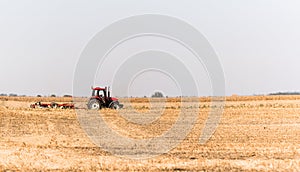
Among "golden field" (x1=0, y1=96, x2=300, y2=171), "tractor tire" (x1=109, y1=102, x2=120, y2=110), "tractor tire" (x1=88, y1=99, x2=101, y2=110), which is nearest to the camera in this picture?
"golden field" (x1=0, y1=96, x2=300, y2=171)

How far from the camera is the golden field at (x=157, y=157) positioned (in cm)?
1263

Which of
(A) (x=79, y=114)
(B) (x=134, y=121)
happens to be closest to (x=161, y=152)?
(B) (x=134, y=121)

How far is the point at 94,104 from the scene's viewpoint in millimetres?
31031

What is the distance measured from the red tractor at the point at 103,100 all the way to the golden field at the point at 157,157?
3436 mm

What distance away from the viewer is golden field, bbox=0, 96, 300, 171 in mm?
12633

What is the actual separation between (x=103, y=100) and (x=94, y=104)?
1061 millimetres

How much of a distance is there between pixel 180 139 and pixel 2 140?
21.6 feet

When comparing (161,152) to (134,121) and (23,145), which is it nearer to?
(23,145)

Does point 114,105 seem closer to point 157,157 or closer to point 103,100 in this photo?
point 103,100

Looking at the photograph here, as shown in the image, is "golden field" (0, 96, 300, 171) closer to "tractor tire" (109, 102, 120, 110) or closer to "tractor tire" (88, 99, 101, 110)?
"tractor tire" (88, 99, 101, 110)

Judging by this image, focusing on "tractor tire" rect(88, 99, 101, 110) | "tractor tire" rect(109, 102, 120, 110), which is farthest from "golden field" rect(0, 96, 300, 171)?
"tractor tire" rect(109, 102, 120, 110)

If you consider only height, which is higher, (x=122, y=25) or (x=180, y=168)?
(x=122, y=25)

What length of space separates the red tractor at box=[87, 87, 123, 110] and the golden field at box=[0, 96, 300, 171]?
135 inches

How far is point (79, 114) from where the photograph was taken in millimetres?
29656
